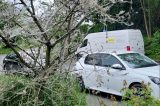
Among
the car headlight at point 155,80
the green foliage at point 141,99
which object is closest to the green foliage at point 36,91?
the green foliage at point 141,99

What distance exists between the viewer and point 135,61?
38.7 ft

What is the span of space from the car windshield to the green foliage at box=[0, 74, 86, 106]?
686 centimetres

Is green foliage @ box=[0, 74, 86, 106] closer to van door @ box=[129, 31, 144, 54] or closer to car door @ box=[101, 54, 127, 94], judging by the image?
car door @ box=[101, 54, 127, 94]

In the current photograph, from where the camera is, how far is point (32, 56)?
4.66m

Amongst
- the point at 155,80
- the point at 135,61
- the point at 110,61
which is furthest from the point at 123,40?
the point at 155,80

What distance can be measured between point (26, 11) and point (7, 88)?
3.22 ft

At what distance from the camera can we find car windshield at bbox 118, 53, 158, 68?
1152 centimetres

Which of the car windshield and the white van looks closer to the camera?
the car windshield

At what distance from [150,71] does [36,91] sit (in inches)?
269

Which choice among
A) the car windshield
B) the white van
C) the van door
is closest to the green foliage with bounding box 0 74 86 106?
the car windshield

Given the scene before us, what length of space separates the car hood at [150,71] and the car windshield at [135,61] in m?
0.33

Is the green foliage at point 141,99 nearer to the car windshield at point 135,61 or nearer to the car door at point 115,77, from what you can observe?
the car door at point 115,77

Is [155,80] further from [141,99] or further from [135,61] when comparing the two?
[141,99]

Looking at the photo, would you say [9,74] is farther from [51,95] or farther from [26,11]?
[26,11]
